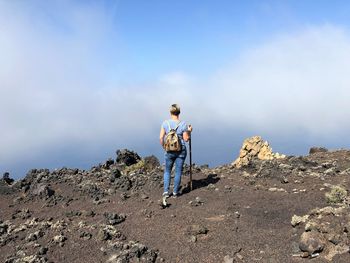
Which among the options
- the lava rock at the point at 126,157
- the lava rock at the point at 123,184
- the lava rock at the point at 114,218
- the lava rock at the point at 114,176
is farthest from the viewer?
the lava rock at the point at 126,157

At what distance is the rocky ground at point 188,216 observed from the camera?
10578mm

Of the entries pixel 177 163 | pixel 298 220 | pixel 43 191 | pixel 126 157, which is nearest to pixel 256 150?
pixel 126 157

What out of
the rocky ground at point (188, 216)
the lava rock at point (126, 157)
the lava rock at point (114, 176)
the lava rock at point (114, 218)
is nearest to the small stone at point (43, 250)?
the rocky ground at point (188, 216)

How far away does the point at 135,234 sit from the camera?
12.3 m

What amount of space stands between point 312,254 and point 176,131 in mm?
6529

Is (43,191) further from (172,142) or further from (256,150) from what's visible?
(256,150)

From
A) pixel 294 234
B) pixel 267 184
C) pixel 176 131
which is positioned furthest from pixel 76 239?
pixel 267 184

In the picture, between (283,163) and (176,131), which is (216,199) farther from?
(283,163)

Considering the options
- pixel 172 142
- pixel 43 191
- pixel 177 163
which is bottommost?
pixel 43 191

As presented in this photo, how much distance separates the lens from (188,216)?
42.9 feet

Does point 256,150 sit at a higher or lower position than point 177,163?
higher

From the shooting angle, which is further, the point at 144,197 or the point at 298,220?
the point at 144,197

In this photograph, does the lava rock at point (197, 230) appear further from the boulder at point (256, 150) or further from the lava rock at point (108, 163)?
the lava rock at point (108, 163)

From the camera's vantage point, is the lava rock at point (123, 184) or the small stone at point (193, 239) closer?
the small stone at point (193, 239)
